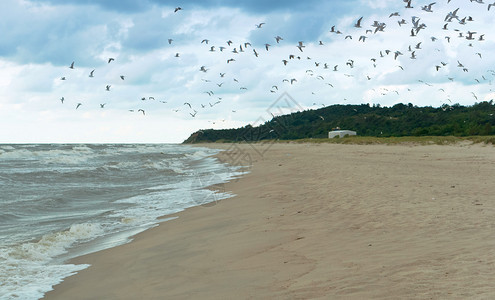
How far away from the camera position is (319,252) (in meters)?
6.61

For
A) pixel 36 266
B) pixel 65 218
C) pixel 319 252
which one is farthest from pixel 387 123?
pixel 36 266

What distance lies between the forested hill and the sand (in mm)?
46468

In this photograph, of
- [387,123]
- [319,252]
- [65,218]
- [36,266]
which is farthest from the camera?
[387,123]

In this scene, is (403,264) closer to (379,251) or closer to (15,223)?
(379,251)

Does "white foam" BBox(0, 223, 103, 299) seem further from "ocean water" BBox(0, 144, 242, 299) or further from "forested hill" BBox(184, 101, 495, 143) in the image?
"forested hill" BBox(184, 101, 495, 143)

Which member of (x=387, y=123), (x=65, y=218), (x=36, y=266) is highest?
(x=387, y=123)

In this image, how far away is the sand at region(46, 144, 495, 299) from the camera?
5.00 meters

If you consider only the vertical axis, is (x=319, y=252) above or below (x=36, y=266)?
above

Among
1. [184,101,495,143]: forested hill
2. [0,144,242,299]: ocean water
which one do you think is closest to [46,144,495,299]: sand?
[0,144,242,299]: ocean water

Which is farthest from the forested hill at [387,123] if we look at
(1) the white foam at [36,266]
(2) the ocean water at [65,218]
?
(1) the white foam at [36,266]

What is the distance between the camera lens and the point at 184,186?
20109 millimetres

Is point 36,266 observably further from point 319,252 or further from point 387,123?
point 387,123

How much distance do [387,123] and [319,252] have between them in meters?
84.2

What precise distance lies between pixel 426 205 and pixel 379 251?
398 cm
